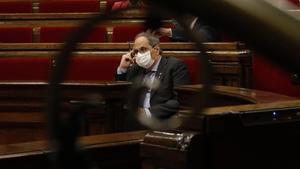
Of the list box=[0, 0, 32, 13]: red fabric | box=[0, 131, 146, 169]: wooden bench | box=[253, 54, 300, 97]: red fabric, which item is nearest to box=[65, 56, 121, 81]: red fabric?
box=[253, 54, 300, 97]: red fabric

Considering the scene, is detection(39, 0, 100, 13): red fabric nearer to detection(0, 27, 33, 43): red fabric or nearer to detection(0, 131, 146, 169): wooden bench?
detection(0, 27, 33, 43): red fabric

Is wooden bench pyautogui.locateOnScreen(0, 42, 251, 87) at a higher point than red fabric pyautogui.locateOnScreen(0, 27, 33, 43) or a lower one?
lower

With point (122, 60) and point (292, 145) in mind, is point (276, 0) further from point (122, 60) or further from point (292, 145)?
point (122, 60)

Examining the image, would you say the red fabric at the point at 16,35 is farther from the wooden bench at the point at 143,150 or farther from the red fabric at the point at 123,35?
the wooden bench at the point at 143,150

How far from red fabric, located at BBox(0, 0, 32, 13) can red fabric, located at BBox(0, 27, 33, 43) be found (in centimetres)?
48

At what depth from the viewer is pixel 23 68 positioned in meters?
2.35

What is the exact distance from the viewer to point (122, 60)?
2.09 metres

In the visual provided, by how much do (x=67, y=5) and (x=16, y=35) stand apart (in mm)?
449

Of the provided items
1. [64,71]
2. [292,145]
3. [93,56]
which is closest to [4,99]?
[93,56]

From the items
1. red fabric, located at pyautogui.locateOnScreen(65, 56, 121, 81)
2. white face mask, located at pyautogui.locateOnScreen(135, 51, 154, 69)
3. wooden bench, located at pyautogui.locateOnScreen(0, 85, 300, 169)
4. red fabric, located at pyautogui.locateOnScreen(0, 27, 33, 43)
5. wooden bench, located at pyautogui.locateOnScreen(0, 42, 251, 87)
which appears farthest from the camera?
red fabric, located at pyautogui.locateOnScreen(0, 27, 33, 43)

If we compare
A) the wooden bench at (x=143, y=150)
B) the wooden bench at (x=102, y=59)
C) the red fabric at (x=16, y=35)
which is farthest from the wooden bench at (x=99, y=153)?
the red fabric at (x=16, y=35)

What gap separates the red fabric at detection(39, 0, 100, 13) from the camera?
315cm

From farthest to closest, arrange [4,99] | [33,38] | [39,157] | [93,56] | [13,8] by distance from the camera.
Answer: [13,8] < [33,38] < [93,56] < [4,99] < [39,157]

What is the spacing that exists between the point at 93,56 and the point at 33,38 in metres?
0.64
